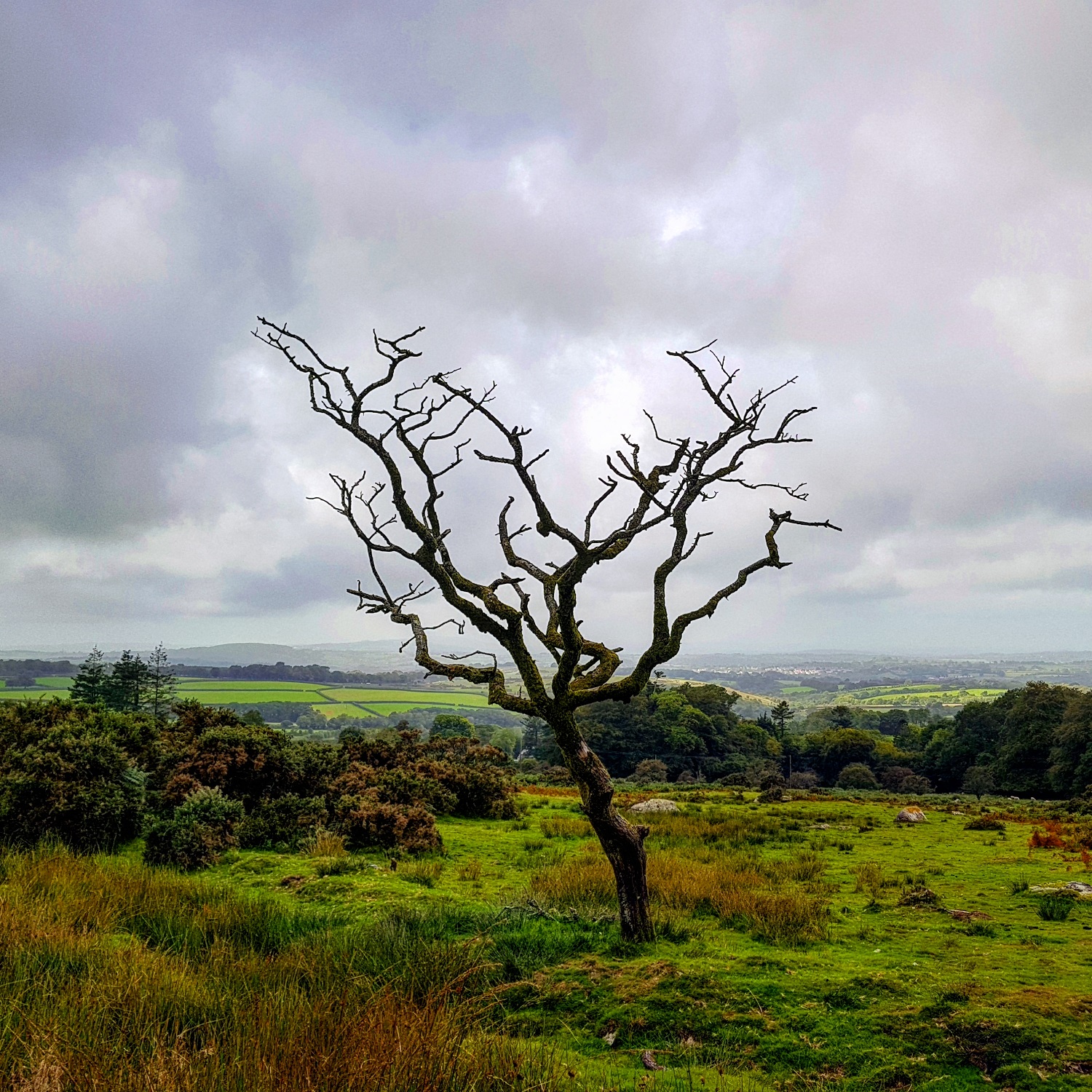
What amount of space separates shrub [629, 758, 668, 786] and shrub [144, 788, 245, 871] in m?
34.4

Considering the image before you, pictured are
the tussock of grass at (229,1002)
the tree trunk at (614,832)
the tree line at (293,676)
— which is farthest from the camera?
the tree line at (293,676)

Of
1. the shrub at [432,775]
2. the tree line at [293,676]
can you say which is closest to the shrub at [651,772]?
the shrub at [432,775]

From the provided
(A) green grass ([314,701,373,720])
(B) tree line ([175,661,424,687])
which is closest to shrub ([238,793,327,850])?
(A) green grass ([314,701,373,720])

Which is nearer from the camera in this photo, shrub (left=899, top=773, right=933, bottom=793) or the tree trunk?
the tree trunk

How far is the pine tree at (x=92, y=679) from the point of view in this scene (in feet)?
146

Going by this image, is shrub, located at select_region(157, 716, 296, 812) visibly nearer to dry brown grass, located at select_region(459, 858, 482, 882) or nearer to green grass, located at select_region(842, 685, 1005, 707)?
dry brown grass, located at select_region(459, 858, 482, 882)

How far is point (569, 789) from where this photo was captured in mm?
32406

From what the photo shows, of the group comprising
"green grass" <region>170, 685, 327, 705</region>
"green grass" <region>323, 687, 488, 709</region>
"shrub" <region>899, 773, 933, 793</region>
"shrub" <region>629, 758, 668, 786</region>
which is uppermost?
"shrub" <region>629, 758, 668, 786</region>

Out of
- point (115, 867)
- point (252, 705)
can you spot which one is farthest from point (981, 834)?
point (252, 705)

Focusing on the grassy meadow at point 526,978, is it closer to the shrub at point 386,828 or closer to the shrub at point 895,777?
the shrub at point 386,828

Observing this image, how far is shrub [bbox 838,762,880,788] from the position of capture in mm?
47625

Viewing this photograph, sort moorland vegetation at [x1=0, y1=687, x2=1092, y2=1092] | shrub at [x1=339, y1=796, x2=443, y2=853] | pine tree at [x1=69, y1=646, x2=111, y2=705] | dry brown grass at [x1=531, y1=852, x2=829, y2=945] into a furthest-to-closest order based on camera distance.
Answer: pine tree at [x1=69, y1=646, x2=111, y2=705] < shrub at [x1=339, y1=796, x2=443, y2=853] < dry brown grass at [x1=531, y1=852, x2=829, y2=945] < moorland vegetation at [x1=0, y1=687, x2=1092, y2=1092]

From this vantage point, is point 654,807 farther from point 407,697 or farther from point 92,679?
point 407,697

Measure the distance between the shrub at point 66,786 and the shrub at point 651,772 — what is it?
35.3 m
